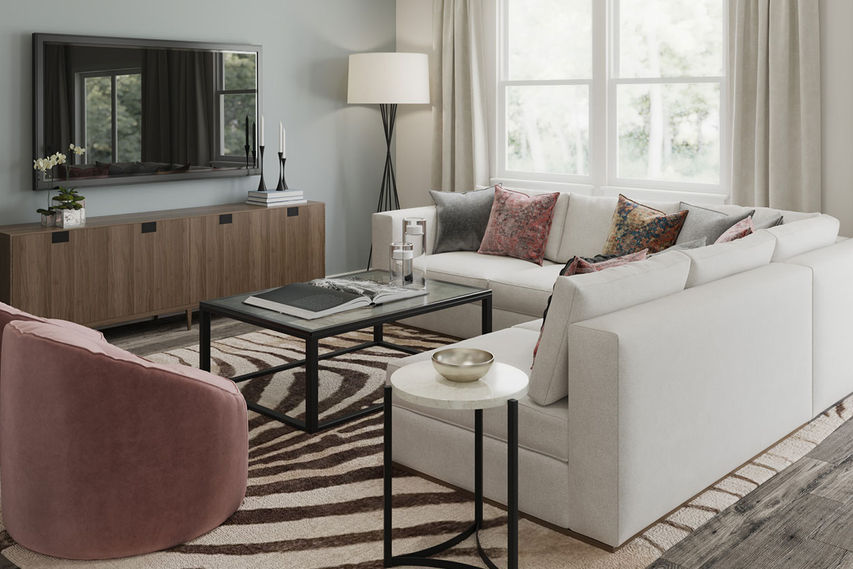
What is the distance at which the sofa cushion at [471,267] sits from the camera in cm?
480

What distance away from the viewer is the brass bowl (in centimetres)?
227

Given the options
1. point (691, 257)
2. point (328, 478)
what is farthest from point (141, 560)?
point (691, 257)

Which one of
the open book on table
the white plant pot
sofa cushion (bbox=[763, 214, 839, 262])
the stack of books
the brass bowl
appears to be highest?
the stack of books

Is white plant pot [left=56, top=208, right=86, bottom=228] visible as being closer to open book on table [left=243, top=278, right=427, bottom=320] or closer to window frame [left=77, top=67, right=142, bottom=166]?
window frame [left=77, top=67, right=142, bottom=166]

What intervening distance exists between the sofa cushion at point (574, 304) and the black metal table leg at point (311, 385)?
1039mm

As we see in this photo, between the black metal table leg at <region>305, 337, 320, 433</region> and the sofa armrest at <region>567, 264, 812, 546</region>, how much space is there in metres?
1.22

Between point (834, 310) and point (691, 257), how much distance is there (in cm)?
100

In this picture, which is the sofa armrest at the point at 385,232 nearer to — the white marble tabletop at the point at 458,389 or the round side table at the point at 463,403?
the round side table at the point at 463,403

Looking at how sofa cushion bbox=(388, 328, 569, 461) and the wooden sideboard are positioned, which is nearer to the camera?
sofa cushion bbox=(388, 328, 569, 461)

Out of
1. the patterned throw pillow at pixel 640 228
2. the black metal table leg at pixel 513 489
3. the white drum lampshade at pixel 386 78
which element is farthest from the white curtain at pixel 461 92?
the black metal table leg at pixel 513 489

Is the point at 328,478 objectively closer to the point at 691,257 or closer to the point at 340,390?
the point at 340,390

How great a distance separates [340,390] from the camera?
13.4ft

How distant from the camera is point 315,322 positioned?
11.6 ft

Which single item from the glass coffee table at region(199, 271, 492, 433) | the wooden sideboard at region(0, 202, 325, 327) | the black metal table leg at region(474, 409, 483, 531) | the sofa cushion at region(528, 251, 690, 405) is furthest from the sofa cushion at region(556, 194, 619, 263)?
the black metal table leg at region(474, 409, 483, 531)
